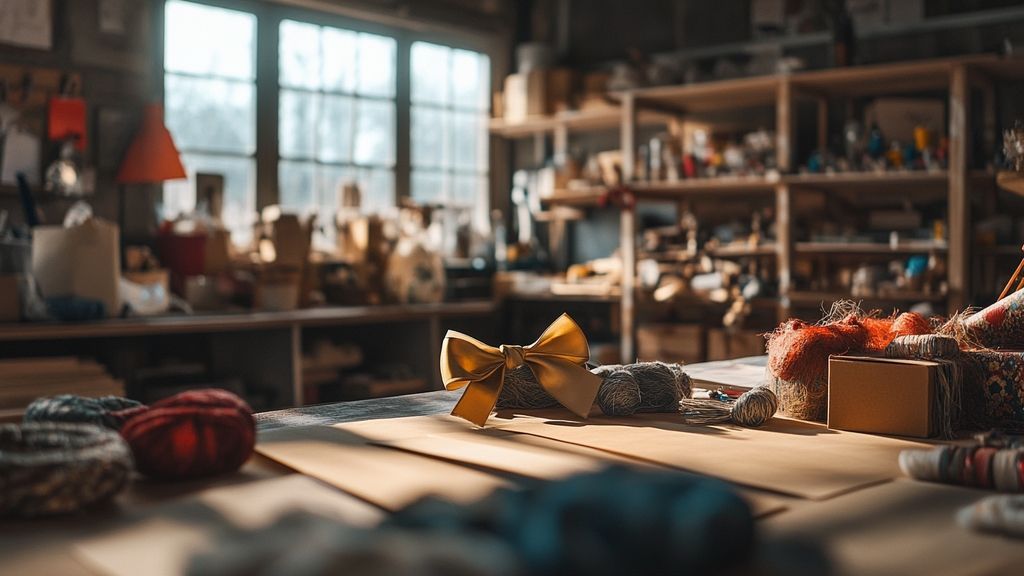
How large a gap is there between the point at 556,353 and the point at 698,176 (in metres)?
4.04

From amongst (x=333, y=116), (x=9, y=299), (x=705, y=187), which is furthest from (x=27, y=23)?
(x=705, y=187)

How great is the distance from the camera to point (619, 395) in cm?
136

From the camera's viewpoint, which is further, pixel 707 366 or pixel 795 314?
pixel 795 314

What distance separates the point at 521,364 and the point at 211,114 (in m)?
4.22

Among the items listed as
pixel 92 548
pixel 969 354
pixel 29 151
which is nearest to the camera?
pixel 92 548

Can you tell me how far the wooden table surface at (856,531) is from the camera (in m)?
0.71

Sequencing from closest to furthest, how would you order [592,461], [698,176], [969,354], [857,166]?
[592,461] < [969,354] < [857,166] < [698,176]

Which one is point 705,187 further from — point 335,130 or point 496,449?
point 496,449

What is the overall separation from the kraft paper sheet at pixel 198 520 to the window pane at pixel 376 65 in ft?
16.7

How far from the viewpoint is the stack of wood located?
329 cm

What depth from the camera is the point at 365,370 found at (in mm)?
5336

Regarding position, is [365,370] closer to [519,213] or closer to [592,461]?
[519,213]

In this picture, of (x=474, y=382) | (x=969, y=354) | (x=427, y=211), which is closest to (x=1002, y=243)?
(x=427, y=211)

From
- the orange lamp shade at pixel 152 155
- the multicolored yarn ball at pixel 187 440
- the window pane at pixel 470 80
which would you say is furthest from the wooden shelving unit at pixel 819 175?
the multicolored yarn ball at pixel 187 440
